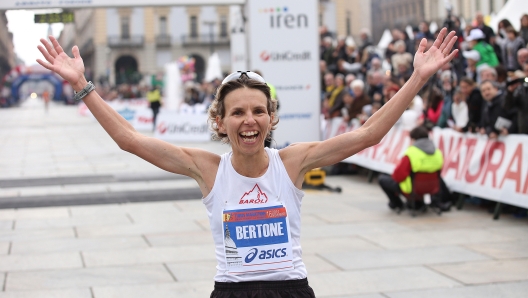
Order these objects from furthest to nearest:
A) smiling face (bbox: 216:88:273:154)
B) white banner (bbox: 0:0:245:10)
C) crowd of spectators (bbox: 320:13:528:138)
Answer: white banner (bbox: 0:0:245:10), crowd of spectators (bbox: 320:13:528:138), smiling face (bbox: 216:88:273:154)

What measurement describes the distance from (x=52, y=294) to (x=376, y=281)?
8.74ft

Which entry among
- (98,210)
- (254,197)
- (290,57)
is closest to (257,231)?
(254,197)

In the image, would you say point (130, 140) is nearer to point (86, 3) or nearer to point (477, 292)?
point (477, 292)

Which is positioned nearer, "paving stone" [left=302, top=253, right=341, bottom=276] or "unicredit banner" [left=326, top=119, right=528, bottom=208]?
"paving stone" [left=302, top=253, right=341, bottom=276]

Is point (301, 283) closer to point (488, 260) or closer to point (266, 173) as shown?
point (266, 173)

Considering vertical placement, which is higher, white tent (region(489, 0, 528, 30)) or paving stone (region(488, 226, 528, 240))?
white tent (region(489, 0, 528, 30))

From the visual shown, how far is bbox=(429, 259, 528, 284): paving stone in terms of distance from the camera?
6.54 metres

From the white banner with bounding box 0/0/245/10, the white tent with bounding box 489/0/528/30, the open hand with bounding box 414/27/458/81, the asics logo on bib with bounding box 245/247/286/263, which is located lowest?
the asics logo on bib with bounding box 245/247/286/263

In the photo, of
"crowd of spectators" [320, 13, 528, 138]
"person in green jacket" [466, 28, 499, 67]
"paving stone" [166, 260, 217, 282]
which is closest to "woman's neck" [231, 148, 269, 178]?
"paving stone" [166, 260, 217, 282]

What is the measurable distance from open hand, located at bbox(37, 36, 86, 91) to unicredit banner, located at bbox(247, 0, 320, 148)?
9.14 meters

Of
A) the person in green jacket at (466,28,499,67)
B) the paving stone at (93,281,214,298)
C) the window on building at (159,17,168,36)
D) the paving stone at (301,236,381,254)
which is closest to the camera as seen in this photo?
the paving stone at (93,281,214,298)

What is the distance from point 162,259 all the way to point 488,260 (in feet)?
10.1

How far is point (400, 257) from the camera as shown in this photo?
24.5 feet

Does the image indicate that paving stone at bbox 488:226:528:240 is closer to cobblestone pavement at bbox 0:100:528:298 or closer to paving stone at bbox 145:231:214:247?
cobblestone pavement at bbox 0:100:528:298
